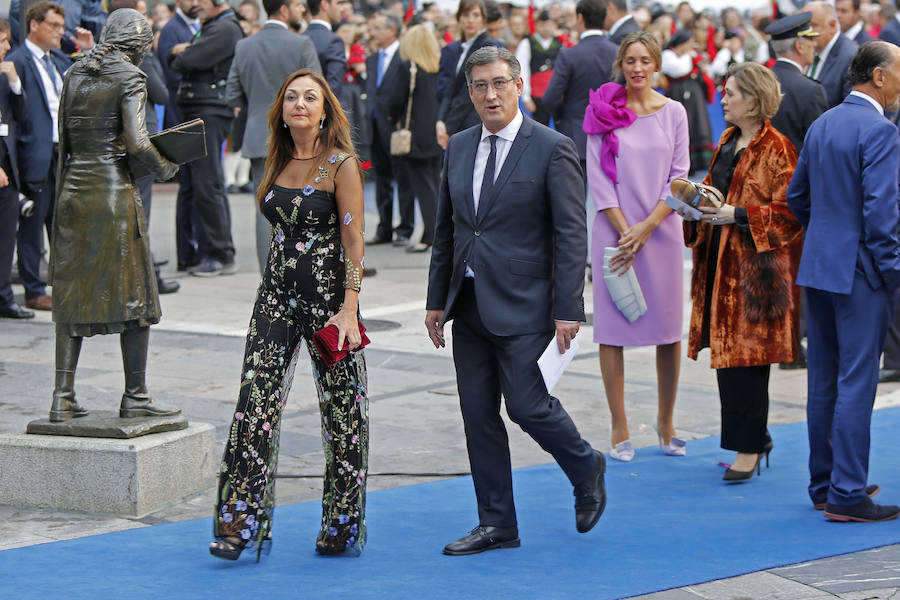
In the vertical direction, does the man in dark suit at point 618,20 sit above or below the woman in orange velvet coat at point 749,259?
above

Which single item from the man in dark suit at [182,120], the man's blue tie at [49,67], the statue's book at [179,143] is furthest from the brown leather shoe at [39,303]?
the statue's book at [179,143]

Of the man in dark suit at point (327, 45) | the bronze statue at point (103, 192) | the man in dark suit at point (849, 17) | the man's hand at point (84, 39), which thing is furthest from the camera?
the man in dark suit at point (327, 45)

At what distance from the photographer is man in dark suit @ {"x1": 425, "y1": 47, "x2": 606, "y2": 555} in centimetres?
510

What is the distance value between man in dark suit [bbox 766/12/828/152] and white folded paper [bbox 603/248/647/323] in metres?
1.62

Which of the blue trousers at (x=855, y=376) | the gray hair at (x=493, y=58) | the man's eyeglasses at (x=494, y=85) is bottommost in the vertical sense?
the blue trousers at (x=855, y=376)

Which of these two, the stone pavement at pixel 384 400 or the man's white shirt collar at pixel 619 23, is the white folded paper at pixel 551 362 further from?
the man's white shirt collar at pixel 619 23

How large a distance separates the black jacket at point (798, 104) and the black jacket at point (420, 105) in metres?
5.77

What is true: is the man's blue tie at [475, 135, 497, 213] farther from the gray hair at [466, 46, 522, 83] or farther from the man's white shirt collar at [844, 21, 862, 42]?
the man's white shirt collar at [844, 21, 862, 42]

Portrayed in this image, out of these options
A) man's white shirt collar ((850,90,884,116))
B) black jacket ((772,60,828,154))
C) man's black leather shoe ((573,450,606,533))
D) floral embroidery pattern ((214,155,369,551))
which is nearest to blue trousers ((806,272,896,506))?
man's white shirt collar ((850,90,884,116))

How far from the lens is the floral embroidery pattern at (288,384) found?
5.03 meters

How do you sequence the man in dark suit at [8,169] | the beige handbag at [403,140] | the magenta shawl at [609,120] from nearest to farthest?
1. the magenta shawl at [609,120]
2. the man in dark suit at [8,169]
3. the beige handbag at [403,140]

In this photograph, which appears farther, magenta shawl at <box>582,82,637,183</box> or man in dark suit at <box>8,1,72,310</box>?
man in dark suit at <box>8,1,72,310</box>

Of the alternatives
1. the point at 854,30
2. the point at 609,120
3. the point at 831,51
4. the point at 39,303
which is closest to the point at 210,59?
the point at 39,303

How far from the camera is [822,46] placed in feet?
30.0
